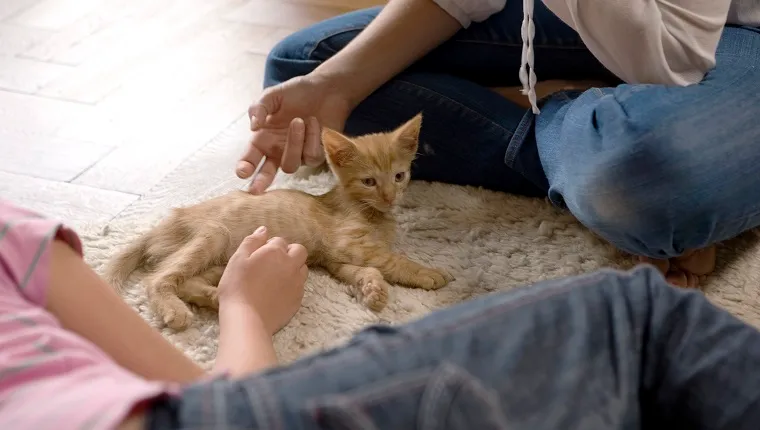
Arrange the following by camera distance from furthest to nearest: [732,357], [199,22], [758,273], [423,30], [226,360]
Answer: [199,22] → [423,30] → [758,273] → [226,360] → [732,357]

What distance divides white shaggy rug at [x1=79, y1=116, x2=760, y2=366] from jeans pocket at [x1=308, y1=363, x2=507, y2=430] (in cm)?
52

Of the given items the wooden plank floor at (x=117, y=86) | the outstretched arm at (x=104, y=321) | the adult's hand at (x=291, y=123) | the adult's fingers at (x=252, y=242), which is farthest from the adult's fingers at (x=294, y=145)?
the outstretched arm at (x=104, y=321)

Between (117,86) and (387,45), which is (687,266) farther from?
(117,86)

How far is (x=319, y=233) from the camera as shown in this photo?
1.31m

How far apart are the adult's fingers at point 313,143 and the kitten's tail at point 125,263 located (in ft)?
0.96

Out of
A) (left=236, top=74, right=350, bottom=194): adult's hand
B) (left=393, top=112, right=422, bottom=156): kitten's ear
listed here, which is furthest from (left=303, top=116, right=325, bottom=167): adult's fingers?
(left=393, top=112, right=422, bottom=156): kitten's ear

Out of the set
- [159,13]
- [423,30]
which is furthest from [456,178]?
[159,13]

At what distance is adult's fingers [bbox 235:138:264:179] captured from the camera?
1291 millimetres

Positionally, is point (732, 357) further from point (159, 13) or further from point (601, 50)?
point (159, 13)

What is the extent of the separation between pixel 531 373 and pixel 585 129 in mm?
592

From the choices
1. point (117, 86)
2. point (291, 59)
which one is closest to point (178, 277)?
point (291, 59)

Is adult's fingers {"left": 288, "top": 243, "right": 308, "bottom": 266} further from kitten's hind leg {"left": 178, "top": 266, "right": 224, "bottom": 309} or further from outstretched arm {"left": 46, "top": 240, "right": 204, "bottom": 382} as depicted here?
outstretched arm {"left": 46, "top": 240, "right": 204, "bottom": 382}

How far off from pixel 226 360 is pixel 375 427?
1.29ft

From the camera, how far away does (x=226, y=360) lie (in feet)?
3.08
